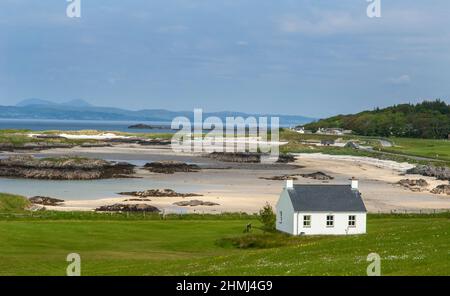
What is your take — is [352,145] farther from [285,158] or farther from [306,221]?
[306,221]

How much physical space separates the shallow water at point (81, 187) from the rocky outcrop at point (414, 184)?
100 ft

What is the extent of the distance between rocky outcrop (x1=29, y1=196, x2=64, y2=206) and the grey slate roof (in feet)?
99.5

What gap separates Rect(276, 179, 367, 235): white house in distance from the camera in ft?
147

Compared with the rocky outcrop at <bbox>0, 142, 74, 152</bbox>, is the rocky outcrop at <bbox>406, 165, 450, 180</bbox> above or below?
below

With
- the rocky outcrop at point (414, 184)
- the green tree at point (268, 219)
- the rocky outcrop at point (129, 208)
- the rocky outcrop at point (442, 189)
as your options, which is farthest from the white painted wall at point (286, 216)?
the rocky outcrop at point (414, 184)

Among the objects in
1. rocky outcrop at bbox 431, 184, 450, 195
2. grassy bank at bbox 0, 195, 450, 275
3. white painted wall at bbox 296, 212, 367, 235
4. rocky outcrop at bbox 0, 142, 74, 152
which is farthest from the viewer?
rocky outcrop at bbox 0, 142, 74, 152

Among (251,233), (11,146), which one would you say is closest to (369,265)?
(251,233)

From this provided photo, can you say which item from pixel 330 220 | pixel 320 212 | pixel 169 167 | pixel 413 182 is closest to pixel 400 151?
pixel 413 182

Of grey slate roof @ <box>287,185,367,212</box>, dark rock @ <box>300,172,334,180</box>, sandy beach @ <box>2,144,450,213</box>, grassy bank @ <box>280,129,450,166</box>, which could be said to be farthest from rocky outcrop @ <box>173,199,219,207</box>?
grassy bank @ <box>280,129,450,166</box>

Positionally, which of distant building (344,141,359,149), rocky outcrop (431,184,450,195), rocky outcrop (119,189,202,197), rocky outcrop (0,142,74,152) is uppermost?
rocky outcrop (0,142,74,152)

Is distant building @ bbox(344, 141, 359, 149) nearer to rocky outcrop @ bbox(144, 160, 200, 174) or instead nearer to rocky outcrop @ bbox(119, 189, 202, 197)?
rocky outcrop @ bbox(144, 160, 200, 174)

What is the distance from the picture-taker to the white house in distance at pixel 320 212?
1761 inches

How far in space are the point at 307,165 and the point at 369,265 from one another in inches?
4210
